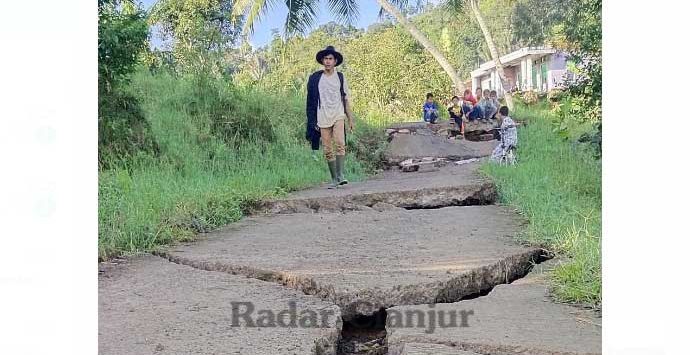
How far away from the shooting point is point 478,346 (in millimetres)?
1305

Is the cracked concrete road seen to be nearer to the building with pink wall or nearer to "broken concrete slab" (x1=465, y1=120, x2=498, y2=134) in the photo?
"broken concrete slab" (x1=465, y1=120, x2=498, y2=134)

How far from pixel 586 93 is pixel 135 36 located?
3.53 ft

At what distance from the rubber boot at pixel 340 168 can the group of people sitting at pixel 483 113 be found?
1.01ft

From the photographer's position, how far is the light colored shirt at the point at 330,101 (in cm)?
186

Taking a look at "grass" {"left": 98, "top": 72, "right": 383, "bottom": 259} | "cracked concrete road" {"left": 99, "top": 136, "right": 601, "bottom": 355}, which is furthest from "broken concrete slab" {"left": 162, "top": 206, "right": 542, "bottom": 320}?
"grass" {"left": 98, "top": 72, "right": 383, "bottom": 259}

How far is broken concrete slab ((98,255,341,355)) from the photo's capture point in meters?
1.33

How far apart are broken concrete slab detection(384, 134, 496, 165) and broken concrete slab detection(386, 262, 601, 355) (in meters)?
0.45

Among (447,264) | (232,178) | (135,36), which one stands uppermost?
(135,36)

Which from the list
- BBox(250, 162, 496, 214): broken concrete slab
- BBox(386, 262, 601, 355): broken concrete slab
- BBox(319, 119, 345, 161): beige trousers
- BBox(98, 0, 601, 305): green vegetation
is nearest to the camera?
BBox(386, 262, 601, 355): broken concrete slab

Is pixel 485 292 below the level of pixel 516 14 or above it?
→ below

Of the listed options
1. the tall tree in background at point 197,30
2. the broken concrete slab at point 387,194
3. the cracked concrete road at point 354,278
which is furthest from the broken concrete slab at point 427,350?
the tall tree in background at point 197,30

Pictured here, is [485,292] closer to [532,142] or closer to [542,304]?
[542,304]

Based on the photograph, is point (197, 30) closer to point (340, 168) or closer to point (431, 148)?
point (340, 168)
